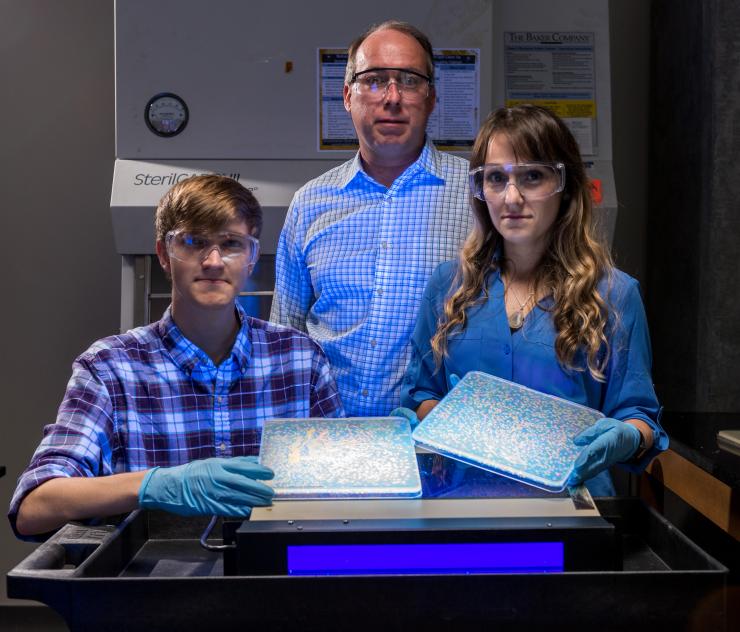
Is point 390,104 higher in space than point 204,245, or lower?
higher

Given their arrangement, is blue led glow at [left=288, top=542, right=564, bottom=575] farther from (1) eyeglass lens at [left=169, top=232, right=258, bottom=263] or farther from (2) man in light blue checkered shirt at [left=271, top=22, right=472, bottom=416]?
(2) man in light blue checkered shirt at [left=271, top=22, right=472, bottom=416]

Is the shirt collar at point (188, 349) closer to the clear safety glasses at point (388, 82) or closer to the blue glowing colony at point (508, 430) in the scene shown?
the blue glowing colony at point (508, 430)

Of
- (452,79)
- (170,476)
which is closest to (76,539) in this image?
(170,476)

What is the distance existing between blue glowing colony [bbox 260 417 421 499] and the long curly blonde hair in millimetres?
408

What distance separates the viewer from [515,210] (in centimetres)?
138

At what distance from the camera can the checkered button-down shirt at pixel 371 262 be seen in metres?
1.83

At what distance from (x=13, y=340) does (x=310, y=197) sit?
1630 mm

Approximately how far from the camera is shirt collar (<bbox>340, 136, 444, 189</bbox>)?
6.19ft

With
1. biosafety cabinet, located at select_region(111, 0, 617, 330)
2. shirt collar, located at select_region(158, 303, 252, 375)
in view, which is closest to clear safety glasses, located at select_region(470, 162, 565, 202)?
shirt collar, located at select_region(158, 303, 252, 375)

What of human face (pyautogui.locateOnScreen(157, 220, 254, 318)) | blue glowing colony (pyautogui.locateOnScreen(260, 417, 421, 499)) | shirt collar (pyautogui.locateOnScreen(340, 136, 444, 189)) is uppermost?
shirt collar (pyautogui.locateOnScreen(340, 136, 444, 189))

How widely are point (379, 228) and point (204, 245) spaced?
1.87 feet

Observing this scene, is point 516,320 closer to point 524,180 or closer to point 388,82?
point 524,180

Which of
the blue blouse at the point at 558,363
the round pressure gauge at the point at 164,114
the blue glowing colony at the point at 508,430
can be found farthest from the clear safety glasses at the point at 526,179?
the round pressure gauge at the point at 164,114

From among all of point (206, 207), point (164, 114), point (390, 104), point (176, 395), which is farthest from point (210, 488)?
point (164, 114)
